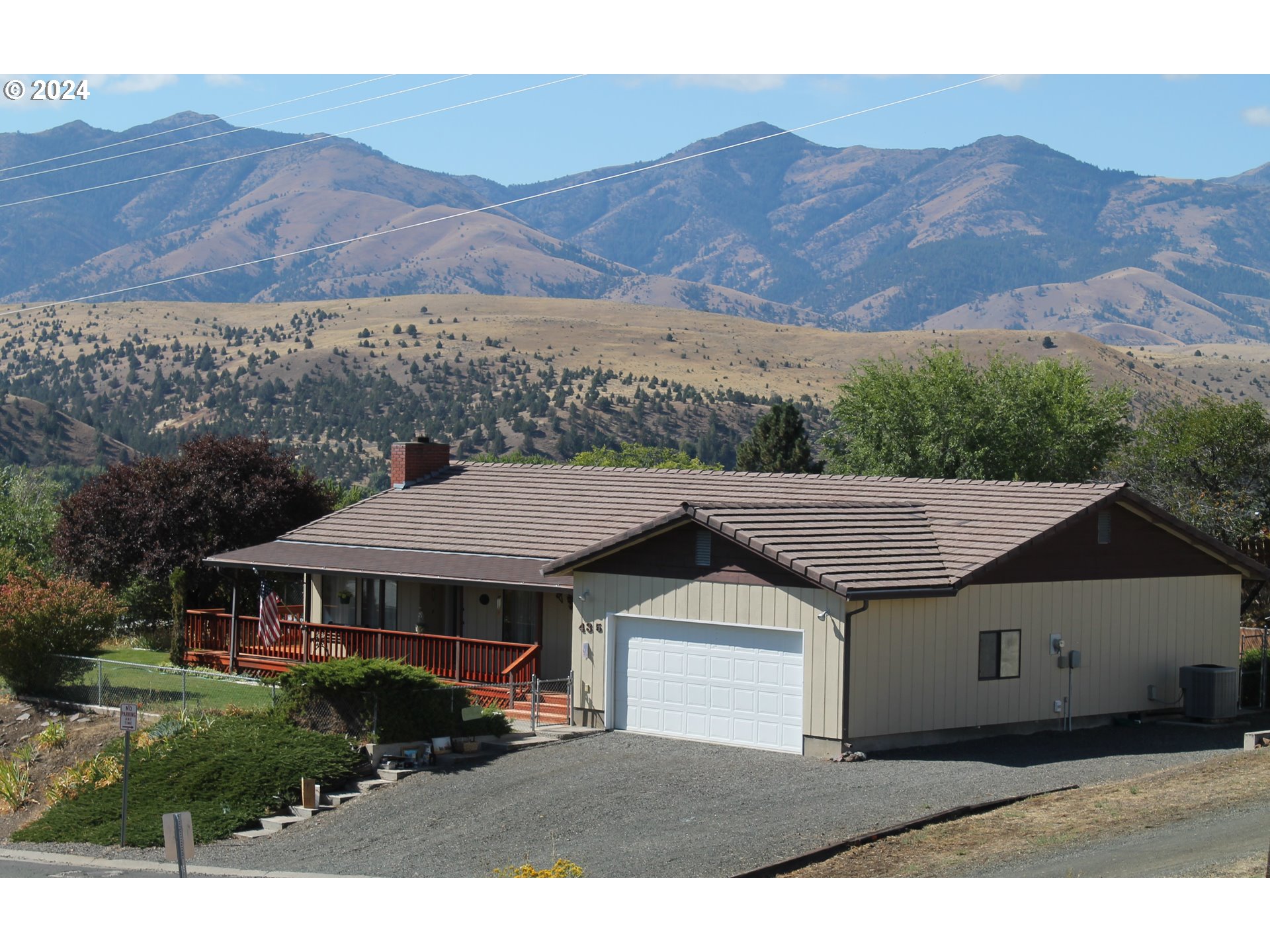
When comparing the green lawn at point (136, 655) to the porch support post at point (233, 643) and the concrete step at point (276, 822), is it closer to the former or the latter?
the porch support post at point (233, 643)

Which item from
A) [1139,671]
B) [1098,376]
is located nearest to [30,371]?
[1098,376]

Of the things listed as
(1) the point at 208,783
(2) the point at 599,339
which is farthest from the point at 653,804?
(2) the point at 599,339

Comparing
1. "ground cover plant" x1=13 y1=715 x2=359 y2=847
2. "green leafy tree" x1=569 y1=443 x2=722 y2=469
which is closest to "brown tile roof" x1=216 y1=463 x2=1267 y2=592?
"ground cover plant" x1=13 y1=715 x2=359 y2=847

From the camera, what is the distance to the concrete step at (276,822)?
20922 mm

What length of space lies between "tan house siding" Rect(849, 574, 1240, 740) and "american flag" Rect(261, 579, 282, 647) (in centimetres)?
1423

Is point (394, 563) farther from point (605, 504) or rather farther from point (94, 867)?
point (94, 867)

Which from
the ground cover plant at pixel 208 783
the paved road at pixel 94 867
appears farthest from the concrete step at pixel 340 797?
the paved road at pixel 94 867

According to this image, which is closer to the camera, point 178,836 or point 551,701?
point 178,836

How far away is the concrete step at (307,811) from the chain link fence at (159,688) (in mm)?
5667

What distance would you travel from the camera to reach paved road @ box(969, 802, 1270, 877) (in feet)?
49.7

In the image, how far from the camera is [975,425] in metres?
51.0

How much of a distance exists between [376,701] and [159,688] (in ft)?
29.2

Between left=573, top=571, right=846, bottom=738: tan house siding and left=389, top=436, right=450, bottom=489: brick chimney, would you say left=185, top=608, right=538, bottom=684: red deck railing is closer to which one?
left=573, top=571, right=846, bottom=738: tan house siding

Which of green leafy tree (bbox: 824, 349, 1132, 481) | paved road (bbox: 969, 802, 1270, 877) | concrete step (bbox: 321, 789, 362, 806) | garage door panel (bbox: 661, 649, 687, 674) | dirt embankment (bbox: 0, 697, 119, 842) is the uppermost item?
green leafy tree (bbox: 824, 349, 1132, 481)
